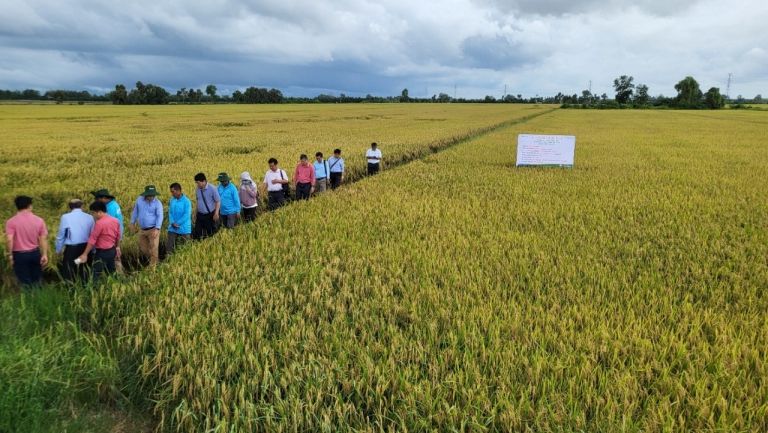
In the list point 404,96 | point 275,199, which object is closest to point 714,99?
point 404,96

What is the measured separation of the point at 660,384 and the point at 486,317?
56.5 inches

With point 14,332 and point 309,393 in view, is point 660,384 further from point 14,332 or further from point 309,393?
point 14,332

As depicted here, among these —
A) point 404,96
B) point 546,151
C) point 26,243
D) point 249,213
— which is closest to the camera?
point 26,243

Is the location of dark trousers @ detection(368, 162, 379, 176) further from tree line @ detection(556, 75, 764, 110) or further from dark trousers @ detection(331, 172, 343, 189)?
tree line @ detection(556, 75, 764, 110)

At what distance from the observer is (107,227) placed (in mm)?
5938

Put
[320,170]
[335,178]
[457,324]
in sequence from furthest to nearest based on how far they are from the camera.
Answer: [335,178] → [320,170] → [457,324]

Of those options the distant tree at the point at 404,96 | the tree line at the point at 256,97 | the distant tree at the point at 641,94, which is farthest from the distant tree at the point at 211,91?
the distant tree at the point at 641,94

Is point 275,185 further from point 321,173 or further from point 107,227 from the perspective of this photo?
point 107,227

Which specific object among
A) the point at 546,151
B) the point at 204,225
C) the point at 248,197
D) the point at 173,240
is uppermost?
the point at 546,151

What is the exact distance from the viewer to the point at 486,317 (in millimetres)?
4227

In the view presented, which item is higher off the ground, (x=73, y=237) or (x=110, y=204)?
(x=110, y=204)

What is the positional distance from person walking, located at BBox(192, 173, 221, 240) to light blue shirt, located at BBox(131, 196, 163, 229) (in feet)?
2.86

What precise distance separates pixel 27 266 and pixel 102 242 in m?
1.00

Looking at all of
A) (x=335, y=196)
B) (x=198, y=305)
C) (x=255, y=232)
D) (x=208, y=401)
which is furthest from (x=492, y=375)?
(x=335, y=196)
